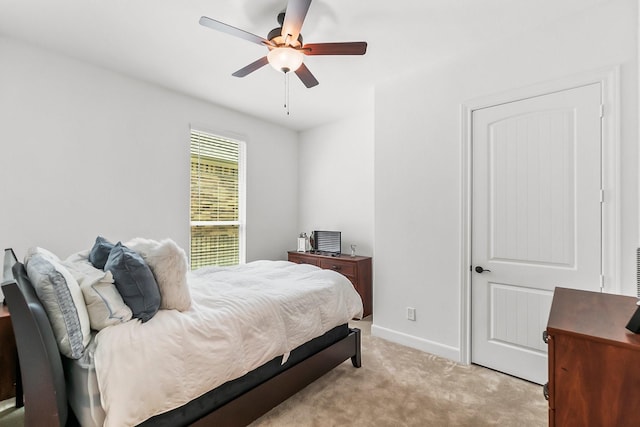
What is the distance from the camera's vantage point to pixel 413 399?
218cm

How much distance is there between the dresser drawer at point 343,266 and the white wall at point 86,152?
5.78 feet

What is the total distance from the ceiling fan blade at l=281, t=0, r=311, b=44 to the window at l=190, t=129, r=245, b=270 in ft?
7.18

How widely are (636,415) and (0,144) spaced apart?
389 centimetres

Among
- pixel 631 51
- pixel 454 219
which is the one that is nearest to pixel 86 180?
pixel 454 219

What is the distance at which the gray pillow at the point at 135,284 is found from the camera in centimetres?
155

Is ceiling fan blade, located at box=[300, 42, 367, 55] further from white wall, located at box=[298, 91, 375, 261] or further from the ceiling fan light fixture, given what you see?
white wall, located at box=[298, 91, 375, 261]

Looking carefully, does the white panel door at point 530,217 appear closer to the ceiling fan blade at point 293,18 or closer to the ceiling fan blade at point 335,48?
the ceiling fan blade at point 335,48

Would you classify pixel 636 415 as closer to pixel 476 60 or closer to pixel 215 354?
pixel 215 354

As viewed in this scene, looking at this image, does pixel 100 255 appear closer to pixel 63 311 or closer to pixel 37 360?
pixel 63 311

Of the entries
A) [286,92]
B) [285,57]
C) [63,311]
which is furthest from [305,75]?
[63,311]

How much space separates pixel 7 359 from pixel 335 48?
2899mm

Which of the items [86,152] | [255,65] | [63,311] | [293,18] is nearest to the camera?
[63,311]

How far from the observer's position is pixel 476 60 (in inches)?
105

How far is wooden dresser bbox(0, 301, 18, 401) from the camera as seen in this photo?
188cm
